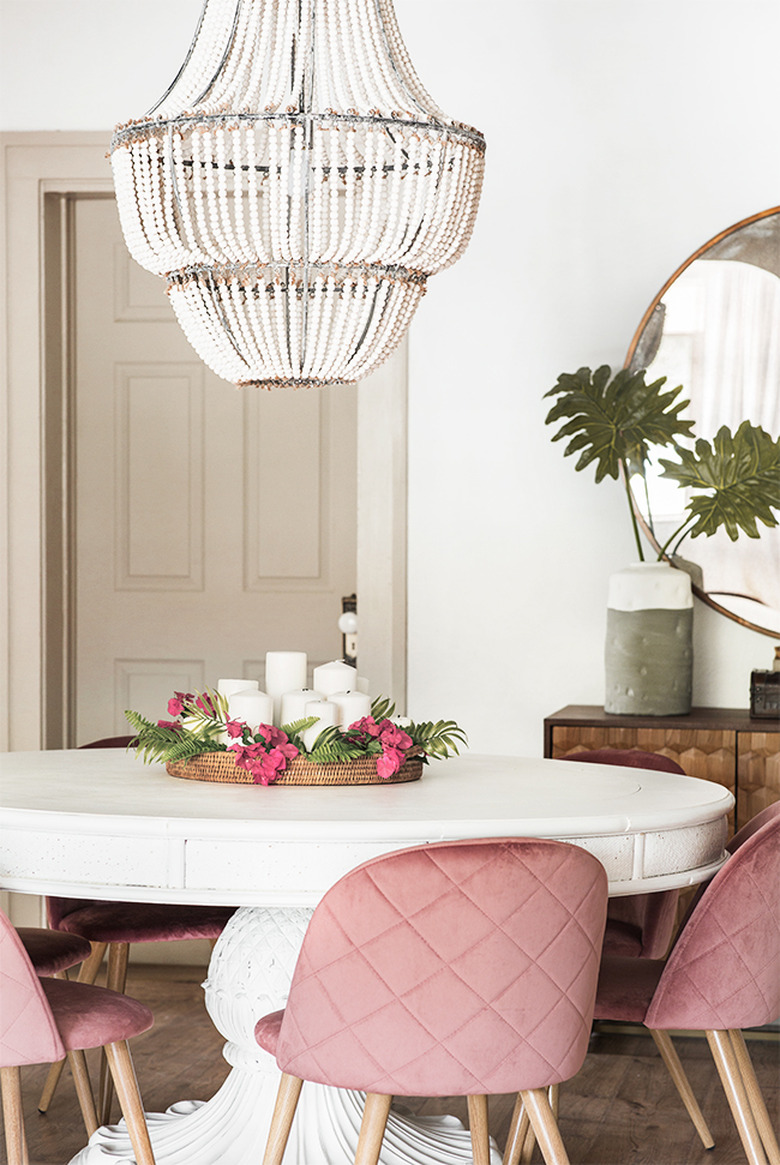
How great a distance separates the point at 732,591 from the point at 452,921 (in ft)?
7.09

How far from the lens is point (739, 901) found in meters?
2.07

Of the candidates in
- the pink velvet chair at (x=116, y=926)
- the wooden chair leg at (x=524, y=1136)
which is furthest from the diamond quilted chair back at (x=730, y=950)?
the pink velvet chair at (x=116, y=926)

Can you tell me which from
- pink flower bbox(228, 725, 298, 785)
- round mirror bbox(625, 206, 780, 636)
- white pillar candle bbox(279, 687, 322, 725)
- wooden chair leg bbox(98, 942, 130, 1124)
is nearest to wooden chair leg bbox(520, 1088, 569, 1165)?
pink flower bbox(228, 725, 298, 785)

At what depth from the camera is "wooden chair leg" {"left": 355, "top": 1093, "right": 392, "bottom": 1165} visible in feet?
6.05

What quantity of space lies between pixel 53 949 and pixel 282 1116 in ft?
2.36

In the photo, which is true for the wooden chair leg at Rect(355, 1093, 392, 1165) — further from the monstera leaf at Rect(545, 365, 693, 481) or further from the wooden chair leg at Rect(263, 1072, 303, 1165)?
the monstera leaf at Rect(545, 365, 693, 481)

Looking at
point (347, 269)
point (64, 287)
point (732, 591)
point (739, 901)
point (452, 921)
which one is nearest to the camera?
point (452, 921)

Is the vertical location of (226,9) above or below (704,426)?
above

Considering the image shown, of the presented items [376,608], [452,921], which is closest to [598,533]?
[376,608]

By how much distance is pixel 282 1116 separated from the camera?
199 cm

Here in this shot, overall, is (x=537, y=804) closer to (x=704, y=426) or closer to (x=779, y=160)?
(x=704, y=426)

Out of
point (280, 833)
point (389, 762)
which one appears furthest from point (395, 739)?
point (280, 833)

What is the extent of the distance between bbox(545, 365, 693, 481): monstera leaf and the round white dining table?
1.08 m

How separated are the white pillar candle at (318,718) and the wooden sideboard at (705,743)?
110cm
